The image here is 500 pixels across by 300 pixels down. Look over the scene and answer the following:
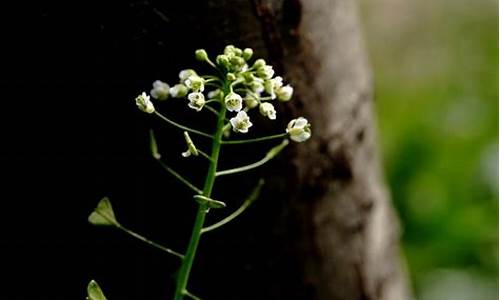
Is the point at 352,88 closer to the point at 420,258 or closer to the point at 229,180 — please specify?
the point at 229,180

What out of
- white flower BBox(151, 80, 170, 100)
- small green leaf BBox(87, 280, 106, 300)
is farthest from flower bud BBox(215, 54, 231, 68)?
small green leaf BBox(87, 280, 106, 300)

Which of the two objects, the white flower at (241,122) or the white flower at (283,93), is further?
the white flower at (283,93)

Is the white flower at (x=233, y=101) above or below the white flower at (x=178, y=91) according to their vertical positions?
below

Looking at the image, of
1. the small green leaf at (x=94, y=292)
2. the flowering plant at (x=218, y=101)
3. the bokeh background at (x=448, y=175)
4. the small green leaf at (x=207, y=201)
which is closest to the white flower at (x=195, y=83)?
the flowering plant at (x=218, y=101)

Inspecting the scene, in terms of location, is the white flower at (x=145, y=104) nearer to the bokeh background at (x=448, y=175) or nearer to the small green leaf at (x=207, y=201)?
the small green leaf at (x=207, y=201)

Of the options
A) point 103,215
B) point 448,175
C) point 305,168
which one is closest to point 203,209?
point 103,215

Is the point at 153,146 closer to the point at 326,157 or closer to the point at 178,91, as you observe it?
the point at 178,91
